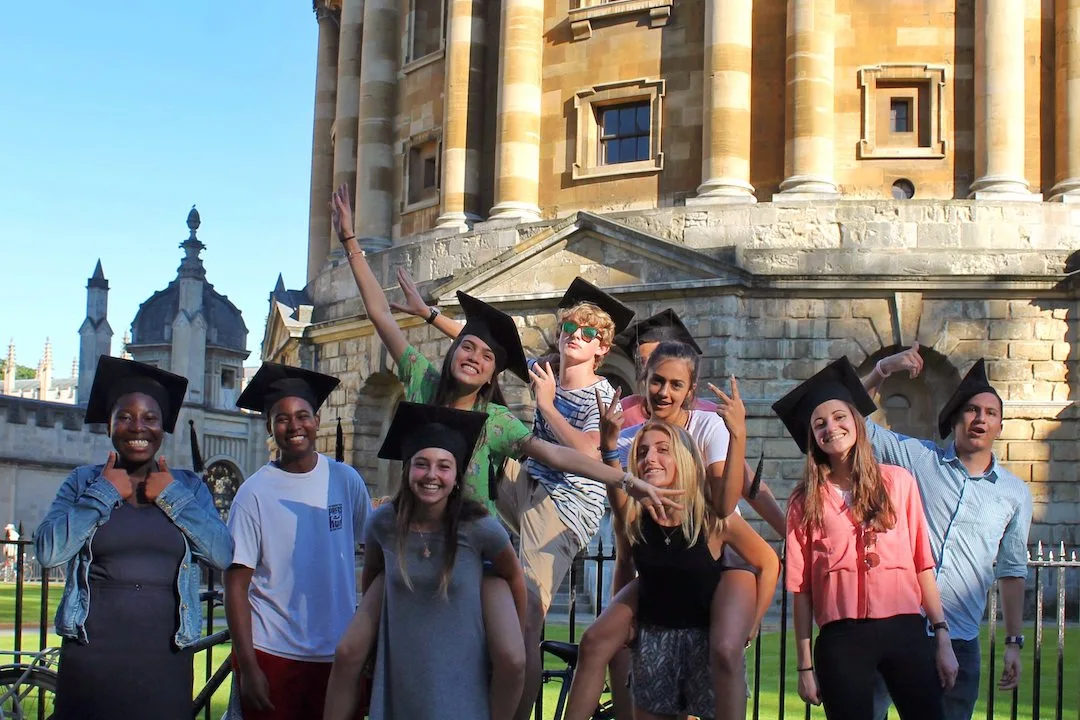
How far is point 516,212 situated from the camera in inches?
1050

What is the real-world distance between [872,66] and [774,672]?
13883mm

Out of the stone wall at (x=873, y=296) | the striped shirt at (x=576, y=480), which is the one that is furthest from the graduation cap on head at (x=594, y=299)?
the stone wall at (x=873, y=296)

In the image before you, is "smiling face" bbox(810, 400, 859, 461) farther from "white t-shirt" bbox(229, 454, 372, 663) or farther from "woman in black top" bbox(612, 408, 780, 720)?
"white t-shirt" bbox(229, 454, 372, 663)

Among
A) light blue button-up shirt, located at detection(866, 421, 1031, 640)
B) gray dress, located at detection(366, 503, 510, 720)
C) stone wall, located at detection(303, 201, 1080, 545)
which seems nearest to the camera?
gray dress, located at detection(366, 503, 510, 720)

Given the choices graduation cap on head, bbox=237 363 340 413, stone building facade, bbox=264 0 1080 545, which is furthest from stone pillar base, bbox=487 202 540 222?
graduation cap on head, bbox=237 363 340 413

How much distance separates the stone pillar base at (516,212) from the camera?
2661 centimetres

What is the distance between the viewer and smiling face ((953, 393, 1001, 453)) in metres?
7.58

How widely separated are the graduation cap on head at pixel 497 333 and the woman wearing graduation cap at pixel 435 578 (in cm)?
84

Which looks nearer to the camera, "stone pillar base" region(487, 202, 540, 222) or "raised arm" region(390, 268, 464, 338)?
"raised arm" region(390, 268, 464, 338)

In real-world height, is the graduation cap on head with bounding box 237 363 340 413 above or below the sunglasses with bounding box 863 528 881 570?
above

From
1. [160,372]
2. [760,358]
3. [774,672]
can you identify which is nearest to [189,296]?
[760,358]

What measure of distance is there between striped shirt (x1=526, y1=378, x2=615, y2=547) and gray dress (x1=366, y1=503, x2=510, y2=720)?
31.6 inches

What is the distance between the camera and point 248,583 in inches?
269

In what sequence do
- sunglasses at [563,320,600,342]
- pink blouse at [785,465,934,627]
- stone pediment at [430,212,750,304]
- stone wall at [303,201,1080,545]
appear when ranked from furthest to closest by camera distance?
stone pediment at [430,212,750,304]
stone wall at [303,201,1080,545]
sunglasses at [563,320,600,342]
pink blouse at [785,465,934,627]
